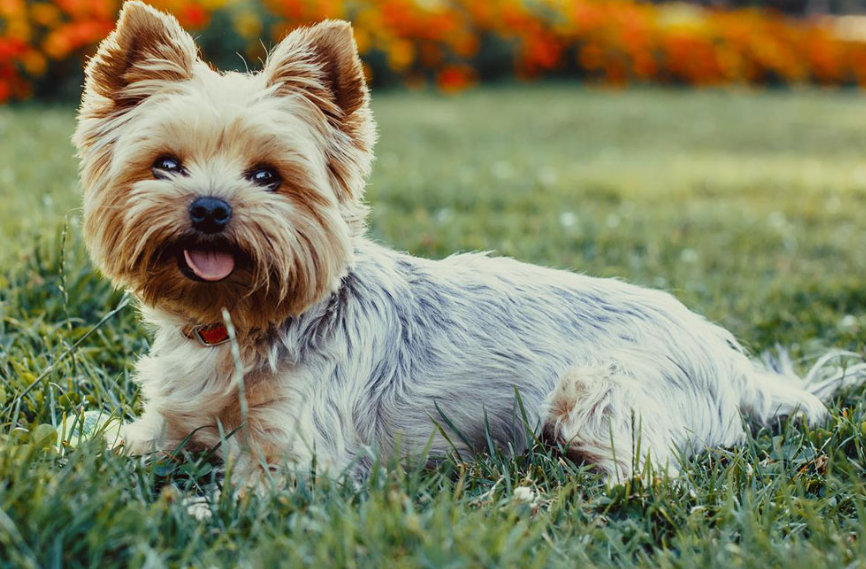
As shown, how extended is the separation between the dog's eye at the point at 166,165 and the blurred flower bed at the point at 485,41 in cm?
581

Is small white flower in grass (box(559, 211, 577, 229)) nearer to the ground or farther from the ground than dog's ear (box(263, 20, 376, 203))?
nearer to the ground

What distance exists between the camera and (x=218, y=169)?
3.05 meters

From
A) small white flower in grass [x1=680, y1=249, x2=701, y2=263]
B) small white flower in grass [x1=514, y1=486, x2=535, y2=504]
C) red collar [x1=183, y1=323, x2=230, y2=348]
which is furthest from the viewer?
small white flower in grass [x1=680, y1=249, x2=701, y2=263]

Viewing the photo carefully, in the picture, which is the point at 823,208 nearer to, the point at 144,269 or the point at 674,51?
the point at 144,269

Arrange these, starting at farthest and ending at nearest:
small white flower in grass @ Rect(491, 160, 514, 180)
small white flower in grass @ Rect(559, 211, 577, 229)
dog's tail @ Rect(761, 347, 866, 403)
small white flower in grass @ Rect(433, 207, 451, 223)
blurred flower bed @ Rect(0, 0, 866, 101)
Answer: blurred flower bed @ Rect(0, 0, 866, 101) < small white flower in grass @ Rect(491, 160, 514, 180) < small white flower in grass @ Rect(559, 211, 577, 229) < small white flower in grass @ Rect(433, 207, 451, 223) < dog's tail @ Rect(761, 347, 866, 403)

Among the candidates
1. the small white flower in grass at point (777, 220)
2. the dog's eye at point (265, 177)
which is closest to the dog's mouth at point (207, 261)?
the dog's eye at point (265, 177)

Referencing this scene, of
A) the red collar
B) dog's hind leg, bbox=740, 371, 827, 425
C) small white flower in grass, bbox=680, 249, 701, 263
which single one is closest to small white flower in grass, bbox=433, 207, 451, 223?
small white flower in grass, bbox=680, 249, 701, 263

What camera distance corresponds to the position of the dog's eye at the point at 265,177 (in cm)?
314

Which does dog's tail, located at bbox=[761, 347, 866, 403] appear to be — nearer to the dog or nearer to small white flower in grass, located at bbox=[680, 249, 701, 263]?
the dog

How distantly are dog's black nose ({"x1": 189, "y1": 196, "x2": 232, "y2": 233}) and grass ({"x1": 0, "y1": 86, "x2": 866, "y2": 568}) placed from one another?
2.70ft

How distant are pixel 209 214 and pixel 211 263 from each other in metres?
0.21

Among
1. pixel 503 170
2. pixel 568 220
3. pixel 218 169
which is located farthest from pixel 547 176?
pixel 218 169

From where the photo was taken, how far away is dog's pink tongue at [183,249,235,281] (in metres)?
3.06

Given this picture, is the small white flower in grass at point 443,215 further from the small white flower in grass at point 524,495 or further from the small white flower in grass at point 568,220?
the small white flower in grass at point 524,495
